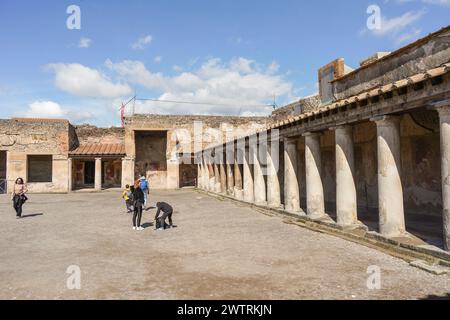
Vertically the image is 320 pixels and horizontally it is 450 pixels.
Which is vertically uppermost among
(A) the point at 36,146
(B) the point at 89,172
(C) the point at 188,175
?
(A) the point at 36,146

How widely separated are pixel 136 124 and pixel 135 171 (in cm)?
416

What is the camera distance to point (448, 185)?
20.8ft

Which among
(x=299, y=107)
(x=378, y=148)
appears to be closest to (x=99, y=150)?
(x=299, y=107)

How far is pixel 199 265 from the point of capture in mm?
6445

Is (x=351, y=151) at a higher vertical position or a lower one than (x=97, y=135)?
lower

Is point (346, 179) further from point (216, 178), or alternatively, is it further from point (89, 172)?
point (89, 172)

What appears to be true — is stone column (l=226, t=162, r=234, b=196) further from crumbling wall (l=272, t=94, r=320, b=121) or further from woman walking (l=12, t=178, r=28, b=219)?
woman walking (l=12, t=178, r=28, b=219)

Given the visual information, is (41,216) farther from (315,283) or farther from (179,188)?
(179,188)

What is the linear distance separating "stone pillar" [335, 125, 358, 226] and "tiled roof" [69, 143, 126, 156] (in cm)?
2242

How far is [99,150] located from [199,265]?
2461 centimetres

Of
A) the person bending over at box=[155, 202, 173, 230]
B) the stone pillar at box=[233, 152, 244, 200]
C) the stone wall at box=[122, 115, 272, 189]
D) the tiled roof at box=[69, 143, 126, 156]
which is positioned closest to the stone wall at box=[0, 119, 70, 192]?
the tiled roof at box=[69, 143, 126, 156]

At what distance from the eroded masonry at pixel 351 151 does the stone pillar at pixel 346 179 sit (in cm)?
3

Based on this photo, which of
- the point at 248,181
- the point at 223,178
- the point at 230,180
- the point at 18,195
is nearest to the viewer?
the point at 18,195
